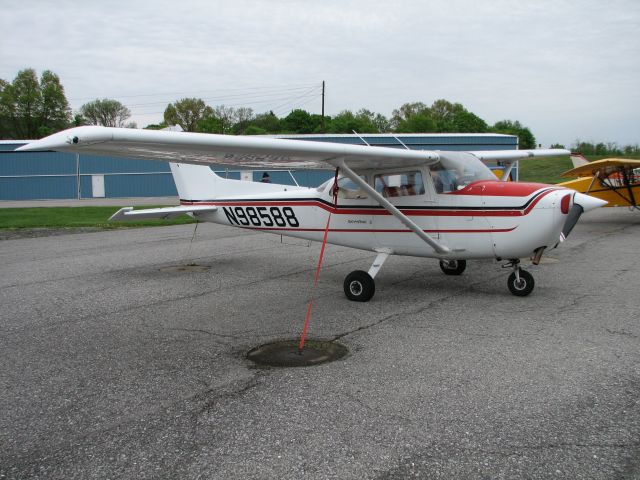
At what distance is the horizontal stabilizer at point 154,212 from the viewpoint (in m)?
9.27

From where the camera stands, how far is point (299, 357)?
526cm

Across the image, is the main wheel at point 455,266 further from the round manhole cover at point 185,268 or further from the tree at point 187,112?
the tree at point 187,112

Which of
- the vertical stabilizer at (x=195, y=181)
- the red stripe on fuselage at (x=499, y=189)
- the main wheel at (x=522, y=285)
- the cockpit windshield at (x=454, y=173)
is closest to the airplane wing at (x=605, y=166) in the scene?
the cockpit windshield at (x=454, y=173)

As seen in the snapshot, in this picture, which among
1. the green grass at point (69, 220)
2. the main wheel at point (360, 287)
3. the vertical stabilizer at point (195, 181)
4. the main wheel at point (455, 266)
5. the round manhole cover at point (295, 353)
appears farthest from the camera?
the green grass at point (69, 220)

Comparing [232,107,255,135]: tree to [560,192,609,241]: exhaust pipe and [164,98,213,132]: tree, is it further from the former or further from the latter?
[560,192,609,241]: exhaust pipe

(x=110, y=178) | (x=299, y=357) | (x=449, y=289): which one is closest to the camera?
(x=299, y=357)

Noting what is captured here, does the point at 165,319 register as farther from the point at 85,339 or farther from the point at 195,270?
the point at 195,270

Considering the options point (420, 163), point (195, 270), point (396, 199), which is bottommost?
point (195, 270)

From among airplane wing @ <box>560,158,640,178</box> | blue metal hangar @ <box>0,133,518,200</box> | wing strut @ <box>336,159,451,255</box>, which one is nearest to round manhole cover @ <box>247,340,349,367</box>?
wing strut @ <box>336,159,451,255</box>

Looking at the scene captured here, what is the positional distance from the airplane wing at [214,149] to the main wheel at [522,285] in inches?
82.4

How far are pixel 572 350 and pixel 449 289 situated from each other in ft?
10.3

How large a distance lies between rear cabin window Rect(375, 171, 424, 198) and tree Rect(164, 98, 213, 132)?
88.0m

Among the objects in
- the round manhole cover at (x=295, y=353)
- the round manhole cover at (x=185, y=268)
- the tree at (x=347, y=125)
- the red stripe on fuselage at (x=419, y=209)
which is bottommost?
the round manhole cover at (x=185, y=268)

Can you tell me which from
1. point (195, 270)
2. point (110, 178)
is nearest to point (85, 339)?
point (195, 270)
